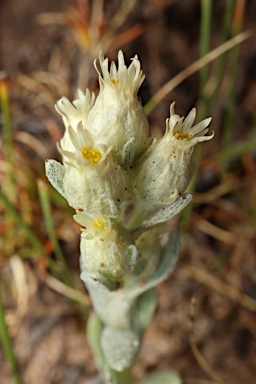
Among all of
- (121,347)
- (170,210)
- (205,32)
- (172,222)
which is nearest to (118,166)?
(170,210)

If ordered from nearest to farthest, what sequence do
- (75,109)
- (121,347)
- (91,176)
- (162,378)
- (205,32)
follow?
(91,176) → (75,109) → (121,347) → (162,378) → (205,32)

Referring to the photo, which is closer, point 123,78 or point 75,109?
point 123,78

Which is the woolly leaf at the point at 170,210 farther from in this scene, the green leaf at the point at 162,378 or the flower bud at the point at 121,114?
the green leaf at the point at 162,378

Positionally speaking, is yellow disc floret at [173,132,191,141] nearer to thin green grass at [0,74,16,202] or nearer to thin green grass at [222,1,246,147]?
thin green grass at [0,74,16,202]

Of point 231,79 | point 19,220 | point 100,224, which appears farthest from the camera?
point 231,79

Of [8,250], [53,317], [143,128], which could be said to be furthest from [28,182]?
[143,128]

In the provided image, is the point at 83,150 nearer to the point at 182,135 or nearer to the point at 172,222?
the point at 182,135

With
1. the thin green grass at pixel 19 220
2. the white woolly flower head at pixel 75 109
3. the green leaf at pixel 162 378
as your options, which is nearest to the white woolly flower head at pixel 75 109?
the white woolly flower head at pixel 75 109

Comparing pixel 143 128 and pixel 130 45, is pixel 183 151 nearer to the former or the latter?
pixel 143 128
